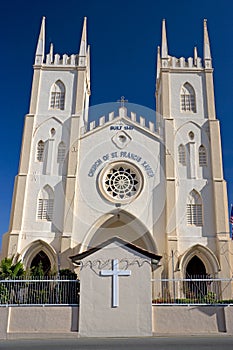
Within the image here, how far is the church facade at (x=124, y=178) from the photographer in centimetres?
2286

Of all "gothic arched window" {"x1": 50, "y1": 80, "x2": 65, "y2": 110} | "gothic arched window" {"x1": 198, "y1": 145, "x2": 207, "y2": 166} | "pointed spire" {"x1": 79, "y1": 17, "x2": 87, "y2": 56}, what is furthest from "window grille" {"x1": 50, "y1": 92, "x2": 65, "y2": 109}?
"gothic arched window" {"x1": 198, "y1": 145, "x2": 207, "y2": 166}

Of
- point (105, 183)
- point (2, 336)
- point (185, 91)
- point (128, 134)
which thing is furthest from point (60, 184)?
point (2, 336)

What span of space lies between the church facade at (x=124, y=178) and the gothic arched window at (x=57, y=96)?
0.08m

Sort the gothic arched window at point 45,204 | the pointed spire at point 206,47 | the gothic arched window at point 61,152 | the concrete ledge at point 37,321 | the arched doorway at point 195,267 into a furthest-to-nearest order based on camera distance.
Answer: the pointed spire at point 206,47 < the gothic arched window at point 61,152 < the gothic arched window at point 45,204 < the arched doorway at point 195,267 < the concrete ledge at point 37,321

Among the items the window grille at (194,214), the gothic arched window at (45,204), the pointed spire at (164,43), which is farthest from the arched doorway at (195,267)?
the pointed spire at (164,43)

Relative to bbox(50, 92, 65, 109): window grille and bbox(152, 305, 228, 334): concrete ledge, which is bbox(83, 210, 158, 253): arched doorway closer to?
bbox(50, 92, 65, 109): window grille

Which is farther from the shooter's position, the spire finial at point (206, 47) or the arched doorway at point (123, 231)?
the spire finial at point (206, 47)

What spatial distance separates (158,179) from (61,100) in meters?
9.98

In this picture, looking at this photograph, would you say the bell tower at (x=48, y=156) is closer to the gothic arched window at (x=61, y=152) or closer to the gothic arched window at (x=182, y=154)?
the gothic arched window at (x=61, y=152)

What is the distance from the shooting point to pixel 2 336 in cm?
1125

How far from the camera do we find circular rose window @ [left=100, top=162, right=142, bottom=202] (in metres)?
24.2

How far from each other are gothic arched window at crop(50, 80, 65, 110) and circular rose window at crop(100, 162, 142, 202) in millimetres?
6717

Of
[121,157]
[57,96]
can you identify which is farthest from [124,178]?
[57,96]

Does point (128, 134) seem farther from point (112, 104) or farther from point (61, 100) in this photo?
point (61, 100)
